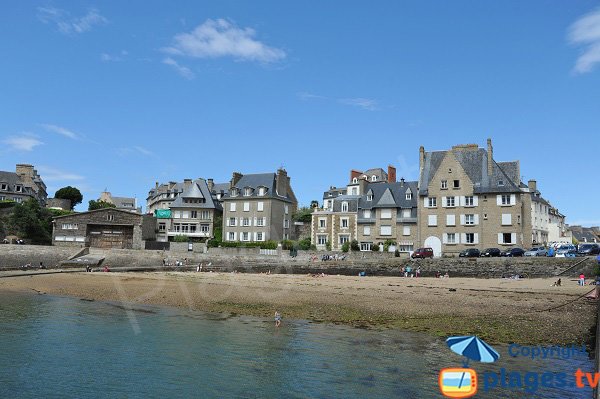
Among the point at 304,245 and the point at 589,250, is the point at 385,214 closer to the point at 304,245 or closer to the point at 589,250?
the point at 304,245

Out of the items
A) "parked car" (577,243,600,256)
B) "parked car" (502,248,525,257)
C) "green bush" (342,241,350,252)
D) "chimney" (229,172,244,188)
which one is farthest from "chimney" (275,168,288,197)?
"parked car" (577,243,600,256)

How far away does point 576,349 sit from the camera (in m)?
17.8

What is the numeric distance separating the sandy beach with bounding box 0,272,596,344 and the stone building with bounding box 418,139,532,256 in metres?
19.4

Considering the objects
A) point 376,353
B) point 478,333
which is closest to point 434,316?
point 478,333

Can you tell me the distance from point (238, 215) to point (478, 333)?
62.3m

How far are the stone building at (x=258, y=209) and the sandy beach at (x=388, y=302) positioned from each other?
32.2 m

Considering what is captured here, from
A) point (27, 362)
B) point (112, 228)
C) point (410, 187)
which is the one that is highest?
point (410, 187)

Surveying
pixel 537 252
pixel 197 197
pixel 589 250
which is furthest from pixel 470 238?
pixel 197 197

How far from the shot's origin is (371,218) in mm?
69312

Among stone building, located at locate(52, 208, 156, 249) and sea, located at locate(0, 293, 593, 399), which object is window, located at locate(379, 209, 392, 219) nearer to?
stone building, located at locate(52, 208, 156, 249)

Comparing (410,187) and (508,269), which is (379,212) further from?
(508,269)

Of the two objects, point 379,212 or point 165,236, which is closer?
point 379,212

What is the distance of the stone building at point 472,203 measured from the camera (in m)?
59.2

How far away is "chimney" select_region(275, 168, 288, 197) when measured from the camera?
79.9m
